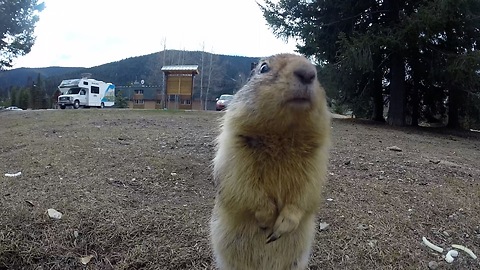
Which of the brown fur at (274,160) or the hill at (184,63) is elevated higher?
the hill at (184,63)

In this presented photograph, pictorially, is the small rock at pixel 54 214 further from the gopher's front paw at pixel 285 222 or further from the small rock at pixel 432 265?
the small rock at pixel 432 265

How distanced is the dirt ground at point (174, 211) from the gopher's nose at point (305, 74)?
5.21ft

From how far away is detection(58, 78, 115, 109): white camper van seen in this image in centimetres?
2730

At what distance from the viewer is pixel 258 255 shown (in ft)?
5.82

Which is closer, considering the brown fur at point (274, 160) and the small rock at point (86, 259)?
the brown fur at point (274, 160)

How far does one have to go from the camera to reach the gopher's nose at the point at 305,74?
154 cm

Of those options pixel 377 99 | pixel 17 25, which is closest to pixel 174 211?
pixel 377 99

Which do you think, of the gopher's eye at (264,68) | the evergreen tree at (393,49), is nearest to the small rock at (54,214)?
the gopher's eye at (264,68)

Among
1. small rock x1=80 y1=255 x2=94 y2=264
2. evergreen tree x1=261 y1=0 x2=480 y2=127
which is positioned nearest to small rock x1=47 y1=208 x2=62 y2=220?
small rock x1=80 y1=255 x2=94 y2=264

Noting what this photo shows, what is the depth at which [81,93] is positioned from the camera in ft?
94.0

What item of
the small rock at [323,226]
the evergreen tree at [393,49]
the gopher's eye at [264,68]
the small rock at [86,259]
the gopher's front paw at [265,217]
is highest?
the evergreen tree at [393,49]

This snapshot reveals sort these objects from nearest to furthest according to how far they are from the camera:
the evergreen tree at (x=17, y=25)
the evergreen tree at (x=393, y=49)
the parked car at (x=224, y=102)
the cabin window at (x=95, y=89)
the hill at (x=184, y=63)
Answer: the parked car at (x=224, y=102)
the evergreen tree at (x=393, y=49)
the evergreen tree at (x=17, y=25)
the cabin window at (x=95, y=89)
the hill at (x=184, y=63)

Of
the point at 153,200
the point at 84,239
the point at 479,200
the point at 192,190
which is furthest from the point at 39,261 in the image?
the point at 479,200

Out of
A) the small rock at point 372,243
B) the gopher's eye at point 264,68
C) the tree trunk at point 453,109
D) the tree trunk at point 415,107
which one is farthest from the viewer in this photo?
the tree trunk at point 415,107
